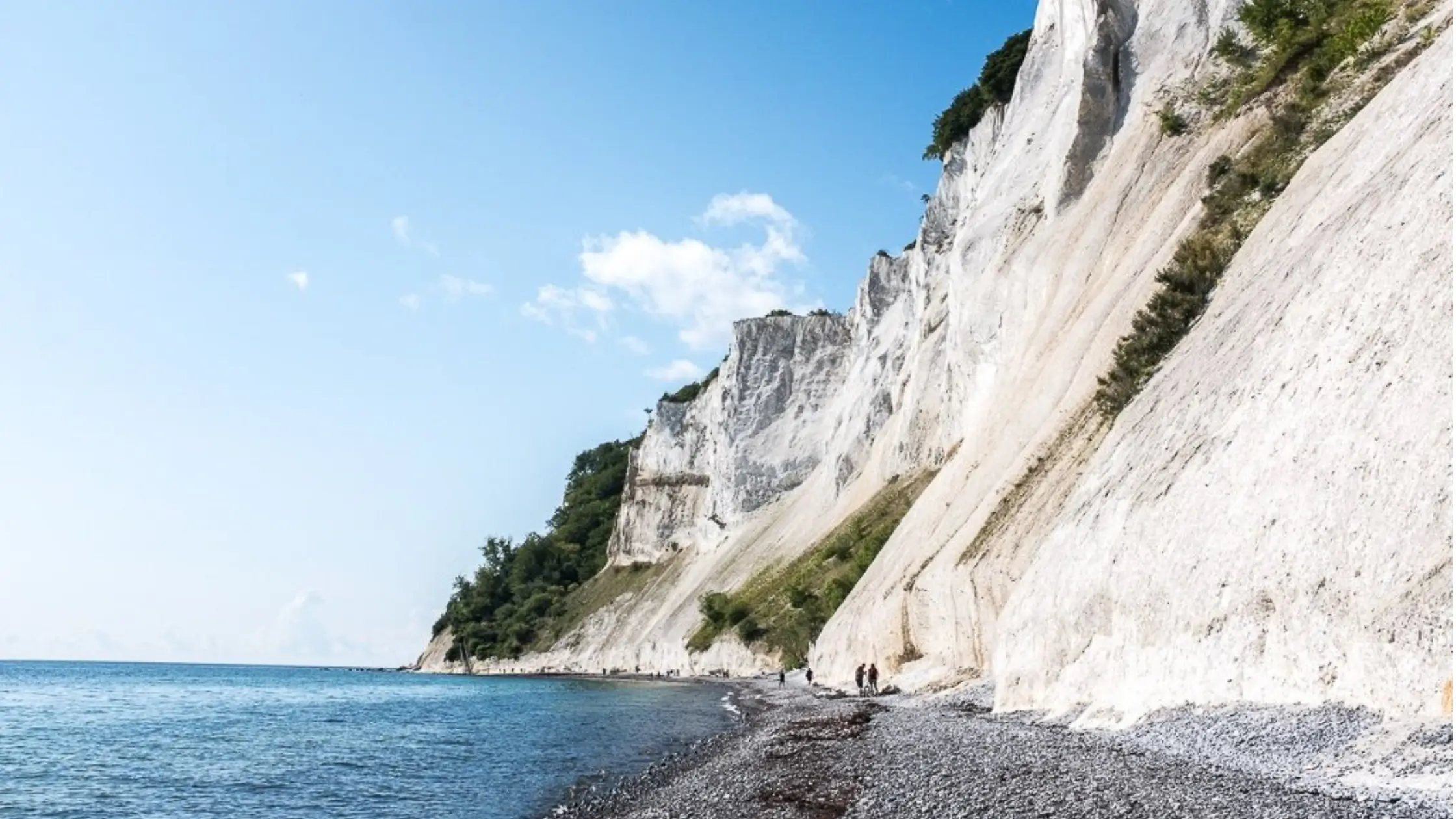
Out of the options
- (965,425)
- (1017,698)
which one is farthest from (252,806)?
(965,425)

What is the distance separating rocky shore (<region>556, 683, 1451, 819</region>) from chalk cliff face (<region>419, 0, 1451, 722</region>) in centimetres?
67

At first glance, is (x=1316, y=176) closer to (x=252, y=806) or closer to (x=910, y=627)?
(x=910, y=627)

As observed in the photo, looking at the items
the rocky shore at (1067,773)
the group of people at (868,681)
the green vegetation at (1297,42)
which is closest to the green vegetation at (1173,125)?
the green vegetation at (1297,42)

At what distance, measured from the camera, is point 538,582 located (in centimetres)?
10931

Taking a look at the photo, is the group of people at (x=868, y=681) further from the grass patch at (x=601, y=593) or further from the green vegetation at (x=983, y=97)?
the grass patch at (x=601, y=593)

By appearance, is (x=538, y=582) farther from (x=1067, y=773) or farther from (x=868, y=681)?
(x=1067, y=773)

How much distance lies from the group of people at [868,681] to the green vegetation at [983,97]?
36.6m

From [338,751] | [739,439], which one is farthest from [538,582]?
[338,751]

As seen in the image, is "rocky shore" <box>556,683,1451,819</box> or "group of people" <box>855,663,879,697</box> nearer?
"rocky shore" <box>556,683,1451,819</box>

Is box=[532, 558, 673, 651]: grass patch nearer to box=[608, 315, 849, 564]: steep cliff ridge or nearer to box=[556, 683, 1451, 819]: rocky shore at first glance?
box=[608, 315, 849, 564]: steep cliff ridge

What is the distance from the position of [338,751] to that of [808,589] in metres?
28.2

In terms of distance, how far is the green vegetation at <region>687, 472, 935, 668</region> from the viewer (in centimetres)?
4931

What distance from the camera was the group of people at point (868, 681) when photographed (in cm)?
3130

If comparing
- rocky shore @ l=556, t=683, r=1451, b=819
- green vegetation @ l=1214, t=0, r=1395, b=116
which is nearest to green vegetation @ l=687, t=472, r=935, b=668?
green vegetation @ l=1214, t=0, r=1395, b=116
